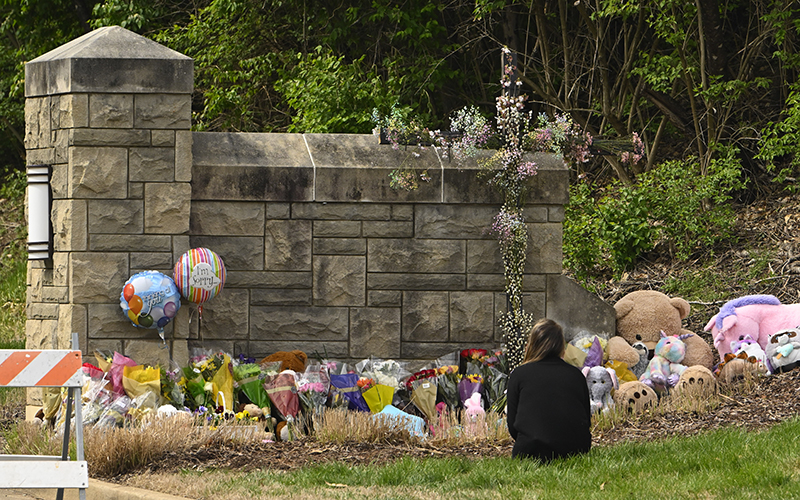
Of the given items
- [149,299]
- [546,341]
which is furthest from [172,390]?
[546,341]

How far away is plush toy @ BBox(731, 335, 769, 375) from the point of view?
674 centimetres

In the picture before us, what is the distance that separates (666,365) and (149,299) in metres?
3.95

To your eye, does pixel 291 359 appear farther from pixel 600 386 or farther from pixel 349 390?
pixel 600 386

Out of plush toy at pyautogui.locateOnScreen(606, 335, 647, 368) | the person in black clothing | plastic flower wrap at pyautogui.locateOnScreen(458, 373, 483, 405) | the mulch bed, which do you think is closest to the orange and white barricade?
the mulch bed

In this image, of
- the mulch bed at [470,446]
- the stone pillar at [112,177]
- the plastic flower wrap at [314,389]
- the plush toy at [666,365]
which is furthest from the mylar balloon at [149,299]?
the plush toy at [666,365]

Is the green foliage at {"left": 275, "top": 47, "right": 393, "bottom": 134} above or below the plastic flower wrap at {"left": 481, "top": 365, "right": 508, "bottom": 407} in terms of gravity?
above

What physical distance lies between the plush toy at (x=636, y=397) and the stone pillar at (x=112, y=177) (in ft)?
10.5

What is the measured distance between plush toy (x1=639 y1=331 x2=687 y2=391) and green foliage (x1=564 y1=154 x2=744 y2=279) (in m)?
3.45

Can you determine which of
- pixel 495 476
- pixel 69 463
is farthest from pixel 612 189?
pixel 69 463

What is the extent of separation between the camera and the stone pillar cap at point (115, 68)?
618 cm

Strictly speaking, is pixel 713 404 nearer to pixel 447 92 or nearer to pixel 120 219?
pixel 120 219

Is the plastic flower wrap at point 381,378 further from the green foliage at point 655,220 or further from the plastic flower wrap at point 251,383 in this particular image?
the green foliage at point 655,220

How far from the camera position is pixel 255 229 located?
22.0ft

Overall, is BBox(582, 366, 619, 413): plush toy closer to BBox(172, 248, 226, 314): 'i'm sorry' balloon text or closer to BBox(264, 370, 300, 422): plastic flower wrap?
BBox(264, 370, 300, 422): plastic flower wrap
